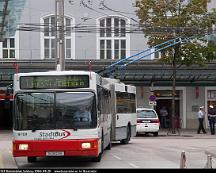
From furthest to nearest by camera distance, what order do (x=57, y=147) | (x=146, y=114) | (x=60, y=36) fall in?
(x=146, y=114) → (x=60, y=36) → (x=57, y=147)

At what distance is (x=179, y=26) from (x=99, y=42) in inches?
382

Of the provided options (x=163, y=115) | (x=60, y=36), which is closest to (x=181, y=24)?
(x=163, y=115)

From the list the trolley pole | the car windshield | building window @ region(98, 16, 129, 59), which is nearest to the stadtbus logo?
the trolley pole

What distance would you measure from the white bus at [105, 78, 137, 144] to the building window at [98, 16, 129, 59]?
15900mm

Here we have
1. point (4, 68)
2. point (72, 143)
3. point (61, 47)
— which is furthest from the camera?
point (4, 68)

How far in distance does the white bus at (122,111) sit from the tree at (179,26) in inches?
353

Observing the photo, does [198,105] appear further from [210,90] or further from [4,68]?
[4,68]

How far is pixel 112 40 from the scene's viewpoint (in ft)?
143

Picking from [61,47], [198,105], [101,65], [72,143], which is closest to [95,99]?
[72,143]

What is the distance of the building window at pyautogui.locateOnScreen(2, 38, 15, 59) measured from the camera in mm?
42156

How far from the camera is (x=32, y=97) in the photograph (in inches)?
642

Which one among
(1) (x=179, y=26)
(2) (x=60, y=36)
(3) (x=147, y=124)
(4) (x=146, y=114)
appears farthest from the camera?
(1) (x=179, y=26)

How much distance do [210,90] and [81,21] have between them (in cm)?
1064

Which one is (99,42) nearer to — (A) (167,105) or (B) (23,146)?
(A) (167,105)
